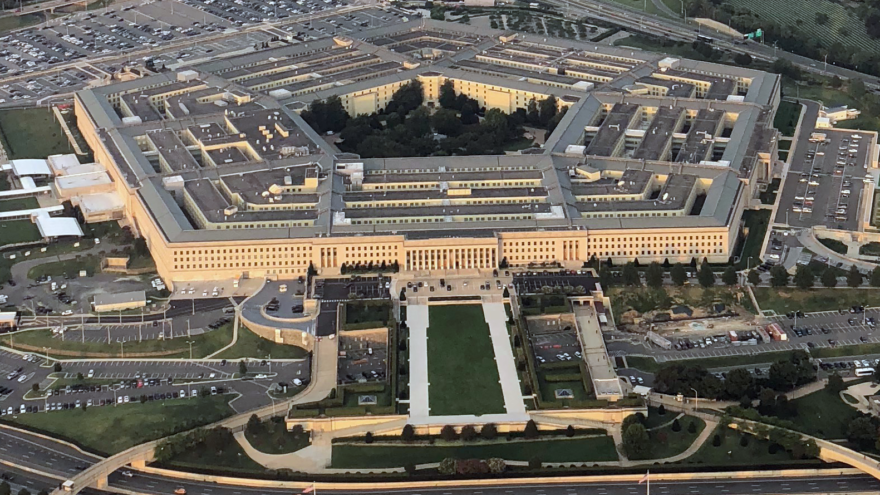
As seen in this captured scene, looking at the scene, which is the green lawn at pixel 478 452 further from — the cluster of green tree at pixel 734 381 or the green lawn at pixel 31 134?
the green lawn at pixel 31 134

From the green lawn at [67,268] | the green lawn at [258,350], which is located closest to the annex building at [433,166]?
the green lawn at [67,268]

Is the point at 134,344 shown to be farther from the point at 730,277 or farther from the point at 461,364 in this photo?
the point at 730,277

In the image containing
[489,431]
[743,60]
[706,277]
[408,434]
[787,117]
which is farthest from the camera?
[743,60]

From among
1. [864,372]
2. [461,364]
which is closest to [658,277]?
[864,372]

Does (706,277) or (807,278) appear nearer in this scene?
(807,278)

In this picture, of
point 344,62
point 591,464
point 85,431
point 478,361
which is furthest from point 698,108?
point 85,431
